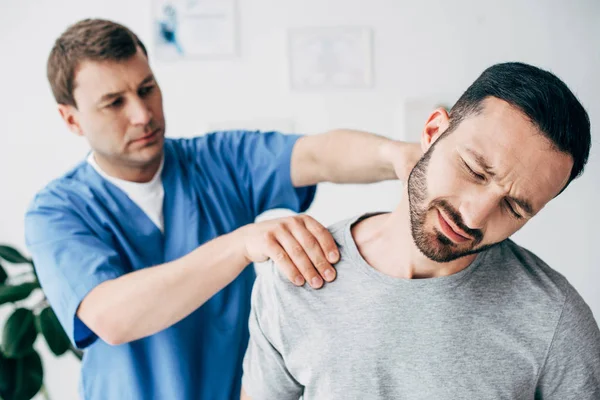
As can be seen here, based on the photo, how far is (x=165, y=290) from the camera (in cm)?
102

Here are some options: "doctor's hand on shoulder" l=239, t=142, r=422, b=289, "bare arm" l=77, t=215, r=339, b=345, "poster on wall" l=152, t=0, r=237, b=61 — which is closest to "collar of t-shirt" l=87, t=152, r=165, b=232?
"bare arm" l=77, t=215, r=339, b=345

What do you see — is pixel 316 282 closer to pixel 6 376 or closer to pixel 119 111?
pixel 119 111

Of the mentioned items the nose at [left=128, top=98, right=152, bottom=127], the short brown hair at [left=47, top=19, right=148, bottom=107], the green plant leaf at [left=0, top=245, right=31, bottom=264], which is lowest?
the green plant leaf at [left=0, top=245, right=31, bottom=264]

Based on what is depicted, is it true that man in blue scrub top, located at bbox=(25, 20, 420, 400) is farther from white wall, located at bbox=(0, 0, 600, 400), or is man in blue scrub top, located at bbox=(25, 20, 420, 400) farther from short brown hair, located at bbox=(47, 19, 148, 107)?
white wall, located at bbox=(0, 0, 600, 400)

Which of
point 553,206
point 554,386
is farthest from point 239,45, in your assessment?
point 554,386

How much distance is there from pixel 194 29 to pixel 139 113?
1.05 metres

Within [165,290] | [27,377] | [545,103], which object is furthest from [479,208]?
[27,377]

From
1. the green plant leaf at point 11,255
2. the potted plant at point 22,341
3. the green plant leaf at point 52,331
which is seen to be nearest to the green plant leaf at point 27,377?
the potted plant at point 22,341

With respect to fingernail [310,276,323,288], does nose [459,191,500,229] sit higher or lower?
higher

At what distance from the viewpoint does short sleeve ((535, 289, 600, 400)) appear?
0.83 m

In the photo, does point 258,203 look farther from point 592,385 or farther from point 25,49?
point 25,49

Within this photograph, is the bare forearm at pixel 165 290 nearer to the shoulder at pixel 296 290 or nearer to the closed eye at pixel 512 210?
the shoulder at pixel 296 290

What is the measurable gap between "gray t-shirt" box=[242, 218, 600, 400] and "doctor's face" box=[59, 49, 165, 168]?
498 millimetres

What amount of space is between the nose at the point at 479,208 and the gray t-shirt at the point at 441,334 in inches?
5.2
